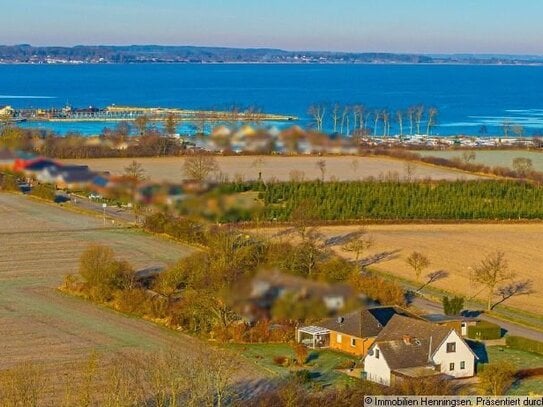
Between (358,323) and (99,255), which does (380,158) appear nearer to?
(99,255)

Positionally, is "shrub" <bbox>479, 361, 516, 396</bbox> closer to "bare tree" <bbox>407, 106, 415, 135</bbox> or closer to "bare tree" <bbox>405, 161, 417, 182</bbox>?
"bare tree" <bbox>405, 161, 417, 182</bbox>

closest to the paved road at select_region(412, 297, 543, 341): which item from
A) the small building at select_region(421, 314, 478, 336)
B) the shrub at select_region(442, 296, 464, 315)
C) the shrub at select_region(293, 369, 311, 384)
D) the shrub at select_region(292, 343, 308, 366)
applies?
the shrub at select_region(442, 296, 464, 315)

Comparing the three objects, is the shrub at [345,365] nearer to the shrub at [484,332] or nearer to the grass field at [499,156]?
the shrub at [484,332]

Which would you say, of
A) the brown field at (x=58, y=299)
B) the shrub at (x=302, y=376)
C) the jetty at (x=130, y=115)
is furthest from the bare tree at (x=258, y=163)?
the shrub at (x=302, y=376)

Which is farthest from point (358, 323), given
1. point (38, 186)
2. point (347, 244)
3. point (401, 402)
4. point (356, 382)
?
point (38, 186)

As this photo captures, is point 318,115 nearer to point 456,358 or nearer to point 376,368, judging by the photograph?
point 456,358

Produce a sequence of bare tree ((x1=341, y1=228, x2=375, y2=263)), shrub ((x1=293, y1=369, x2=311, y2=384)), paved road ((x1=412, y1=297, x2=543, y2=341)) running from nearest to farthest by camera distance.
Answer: shrub ((x1=293, y1=369, x2=311, y2=384)), paved road ((x1=412, y1=297, x2=543, y2=341)), bare tree ((x1=341, y1=228, x2=375, y2=263))
